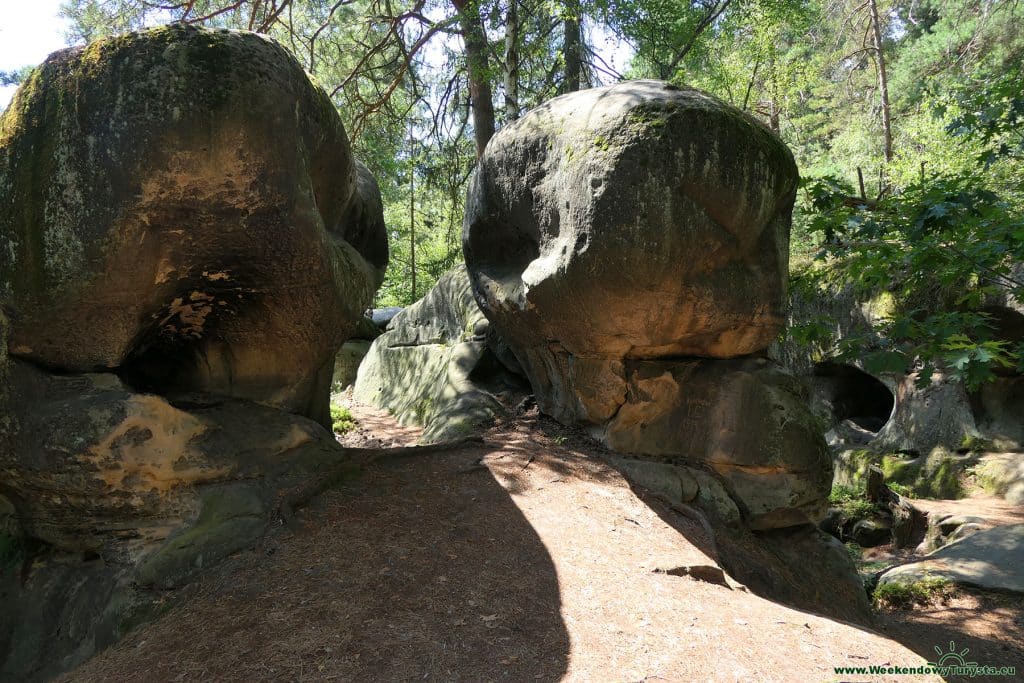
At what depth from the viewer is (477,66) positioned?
348 inches

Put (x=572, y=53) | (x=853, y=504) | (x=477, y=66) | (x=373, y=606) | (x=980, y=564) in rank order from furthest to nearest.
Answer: (x=572, y=53), (x=853, y=504), (x=477, y=66), (x=980, y=564), (x=373, y=606)

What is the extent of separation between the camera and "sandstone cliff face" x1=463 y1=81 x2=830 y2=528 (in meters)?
4.44

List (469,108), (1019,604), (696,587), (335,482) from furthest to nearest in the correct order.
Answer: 1. (469,108)
2. (1019,604)
3. (335,482)
4. (696,587)

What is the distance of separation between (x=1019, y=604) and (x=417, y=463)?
5.67 m

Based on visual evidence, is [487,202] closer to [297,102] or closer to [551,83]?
[297,102]

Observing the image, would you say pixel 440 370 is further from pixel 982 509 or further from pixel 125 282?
pixel 982 509

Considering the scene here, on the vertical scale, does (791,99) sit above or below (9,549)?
above

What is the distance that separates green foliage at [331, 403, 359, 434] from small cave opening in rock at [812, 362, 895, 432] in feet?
29.0

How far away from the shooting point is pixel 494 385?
7.65m

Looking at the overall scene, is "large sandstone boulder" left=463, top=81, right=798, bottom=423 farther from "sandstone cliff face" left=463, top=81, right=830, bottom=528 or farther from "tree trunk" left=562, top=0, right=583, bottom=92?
"tree trunk" left=562, top=0, right=583, bottom=92

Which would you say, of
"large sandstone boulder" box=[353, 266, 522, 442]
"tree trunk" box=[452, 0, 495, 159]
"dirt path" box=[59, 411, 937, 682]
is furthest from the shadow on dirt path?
"tree trunk" box=[452, 0, 495, 159]

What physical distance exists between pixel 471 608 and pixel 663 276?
2.66 meters

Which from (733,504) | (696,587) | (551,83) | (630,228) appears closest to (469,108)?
(551,83)

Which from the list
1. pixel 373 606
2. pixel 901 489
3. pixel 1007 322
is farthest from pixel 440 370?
pixel 1007 322
